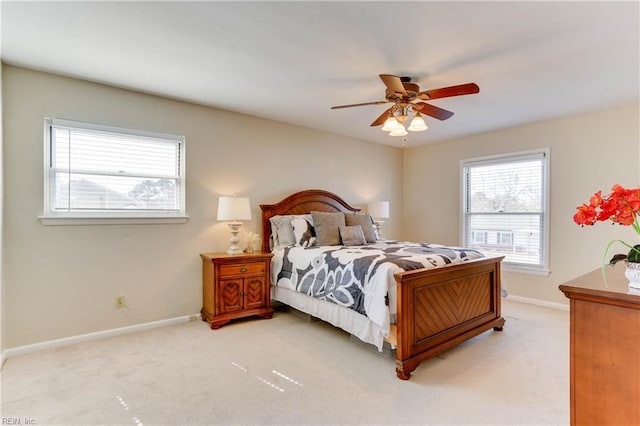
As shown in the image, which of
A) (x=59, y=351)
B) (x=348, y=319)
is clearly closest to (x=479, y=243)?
(x=348, y=319)

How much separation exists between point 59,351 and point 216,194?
2.02 metres

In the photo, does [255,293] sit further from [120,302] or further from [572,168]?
[572,168]

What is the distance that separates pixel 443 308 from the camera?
270 centimetres

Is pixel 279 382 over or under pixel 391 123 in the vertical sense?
under

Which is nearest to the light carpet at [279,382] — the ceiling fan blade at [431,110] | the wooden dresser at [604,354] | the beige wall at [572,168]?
the wooden dresser at [604,354]

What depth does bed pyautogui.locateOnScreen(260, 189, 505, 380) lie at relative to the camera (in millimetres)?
2387

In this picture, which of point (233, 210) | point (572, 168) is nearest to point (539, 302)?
point (572, 168)

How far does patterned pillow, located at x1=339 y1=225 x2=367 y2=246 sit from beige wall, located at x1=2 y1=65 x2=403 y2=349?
1063 millimetres

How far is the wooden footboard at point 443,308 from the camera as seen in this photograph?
2.37 m

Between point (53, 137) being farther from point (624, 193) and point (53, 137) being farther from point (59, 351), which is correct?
point (624, 193)

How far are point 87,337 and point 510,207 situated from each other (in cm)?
525

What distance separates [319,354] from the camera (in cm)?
274

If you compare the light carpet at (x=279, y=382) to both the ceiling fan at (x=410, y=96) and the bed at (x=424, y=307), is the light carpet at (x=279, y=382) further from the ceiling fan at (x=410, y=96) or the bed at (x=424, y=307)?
the ceiling fan at (x=410, y=96)

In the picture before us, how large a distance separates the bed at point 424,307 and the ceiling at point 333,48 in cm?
162
